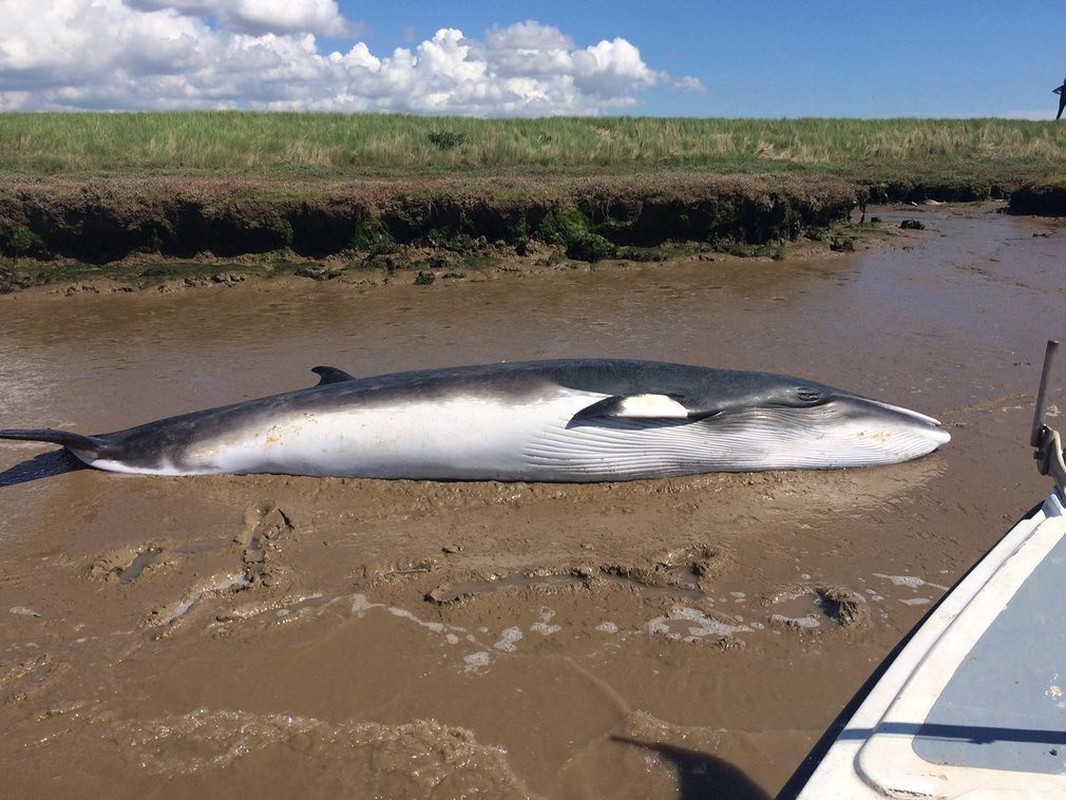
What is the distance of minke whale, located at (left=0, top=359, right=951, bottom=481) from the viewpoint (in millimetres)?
5656

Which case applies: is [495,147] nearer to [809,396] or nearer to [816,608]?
[809,396]

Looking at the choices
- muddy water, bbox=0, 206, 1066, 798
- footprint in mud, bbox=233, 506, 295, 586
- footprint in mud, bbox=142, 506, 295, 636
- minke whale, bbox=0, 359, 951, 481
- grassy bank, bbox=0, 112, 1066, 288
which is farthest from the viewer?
grassy bank, bbox=0, 112, 1066, 288

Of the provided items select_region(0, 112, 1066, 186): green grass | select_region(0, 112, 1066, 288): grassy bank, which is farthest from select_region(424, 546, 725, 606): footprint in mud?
select_region(0, 112, 1066, 186): green grass

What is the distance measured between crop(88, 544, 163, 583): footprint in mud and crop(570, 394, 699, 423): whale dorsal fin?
2.73 m

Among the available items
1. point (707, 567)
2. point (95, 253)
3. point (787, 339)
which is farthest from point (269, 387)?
point (95, 253)

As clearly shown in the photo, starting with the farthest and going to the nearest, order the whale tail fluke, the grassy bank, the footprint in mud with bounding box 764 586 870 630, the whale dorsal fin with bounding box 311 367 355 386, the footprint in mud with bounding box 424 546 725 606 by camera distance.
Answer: the grassy bank → the whale dorsal fin with bounding box 311 367 355 386 → the whale tail fluke → the footprint in mud with bounding box 424 546 725 606 → the footprint in mud with bounding box 764 586 870 630

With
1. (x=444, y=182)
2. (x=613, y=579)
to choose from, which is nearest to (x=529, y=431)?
(x=613, y=579)

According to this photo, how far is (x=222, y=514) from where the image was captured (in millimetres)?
5203

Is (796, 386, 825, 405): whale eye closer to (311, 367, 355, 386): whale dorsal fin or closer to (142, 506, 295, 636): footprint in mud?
(311, 367, 355, 386): whale dorsal fin

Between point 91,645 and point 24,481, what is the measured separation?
7.90 ft

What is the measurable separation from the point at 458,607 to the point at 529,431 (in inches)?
68.6

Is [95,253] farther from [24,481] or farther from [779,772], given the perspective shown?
[779,772]

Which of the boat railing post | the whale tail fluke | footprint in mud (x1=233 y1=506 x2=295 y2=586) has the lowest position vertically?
footprint in mud (x1=233 y1=506 x2=295 y2=586)

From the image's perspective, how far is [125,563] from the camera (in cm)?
463
